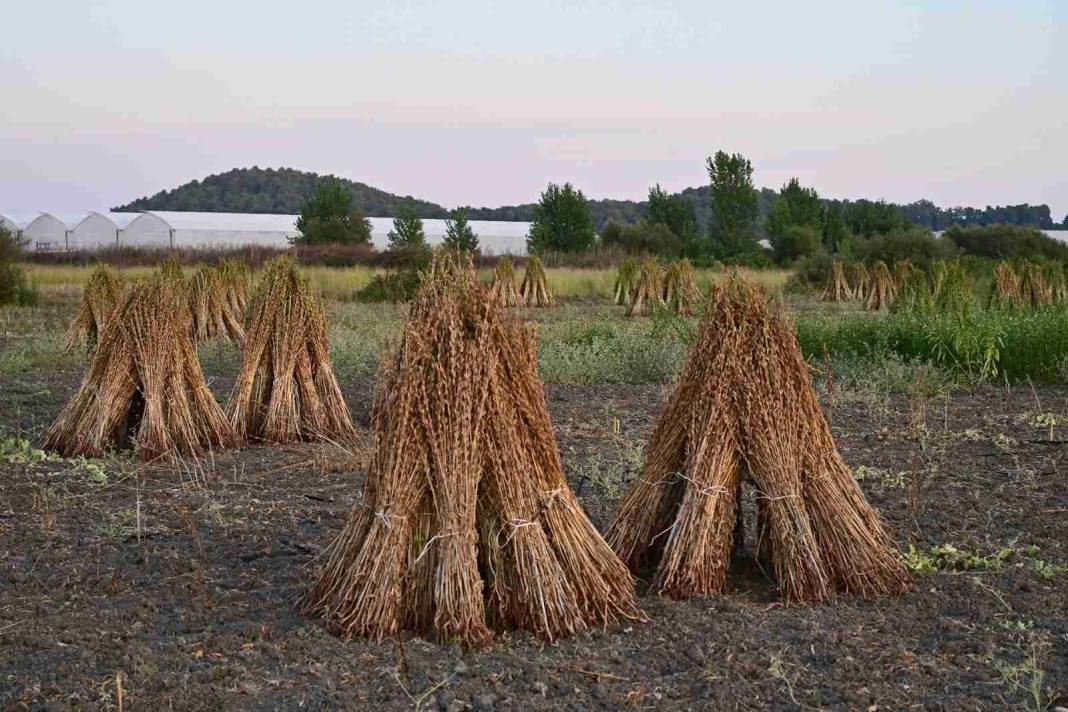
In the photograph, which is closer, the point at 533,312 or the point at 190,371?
the point at 190,371

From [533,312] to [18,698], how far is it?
17.6m

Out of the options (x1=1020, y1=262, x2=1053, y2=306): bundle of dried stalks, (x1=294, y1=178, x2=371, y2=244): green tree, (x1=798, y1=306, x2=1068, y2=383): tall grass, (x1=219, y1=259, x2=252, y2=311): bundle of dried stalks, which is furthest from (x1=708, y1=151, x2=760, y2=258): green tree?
(x1=798, y1=306, x2=1068, y2=383): tall grass

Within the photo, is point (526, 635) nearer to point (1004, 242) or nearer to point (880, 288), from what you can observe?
point (880, 288)

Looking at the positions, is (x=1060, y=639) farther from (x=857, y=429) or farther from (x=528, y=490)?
(x=857, y=429)

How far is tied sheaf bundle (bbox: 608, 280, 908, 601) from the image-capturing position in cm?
412

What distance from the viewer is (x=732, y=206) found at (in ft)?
160

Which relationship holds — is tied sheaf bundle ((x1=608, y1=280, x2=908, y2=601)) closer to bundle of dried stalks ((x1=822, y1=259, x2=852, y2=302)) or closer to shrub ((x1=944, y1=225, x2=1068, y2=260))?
bundle of dried stalks ((x1=822, y1=259, x2=852, y2=302))

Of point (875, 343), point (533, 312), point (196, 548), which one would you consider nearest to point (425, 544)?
point (196, 548)

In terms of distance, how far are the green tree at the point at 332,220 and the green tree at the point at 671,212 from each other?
45.3 feet

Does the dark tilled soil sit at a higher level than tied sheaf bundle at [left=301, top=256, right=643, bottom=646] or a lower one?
lower

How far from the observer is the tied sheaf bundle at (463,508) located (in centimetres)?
365

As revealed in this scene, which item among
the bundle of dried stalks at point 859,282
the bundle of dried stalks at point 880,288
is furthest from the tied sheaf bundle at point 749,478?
the bundle of dried stalks at point 859,282

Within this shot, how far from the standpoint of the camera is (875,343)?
36.8 feet

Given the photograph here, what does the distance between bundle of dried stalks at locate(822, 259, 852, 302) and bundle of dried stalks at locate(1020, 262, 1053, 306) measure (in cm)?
584
